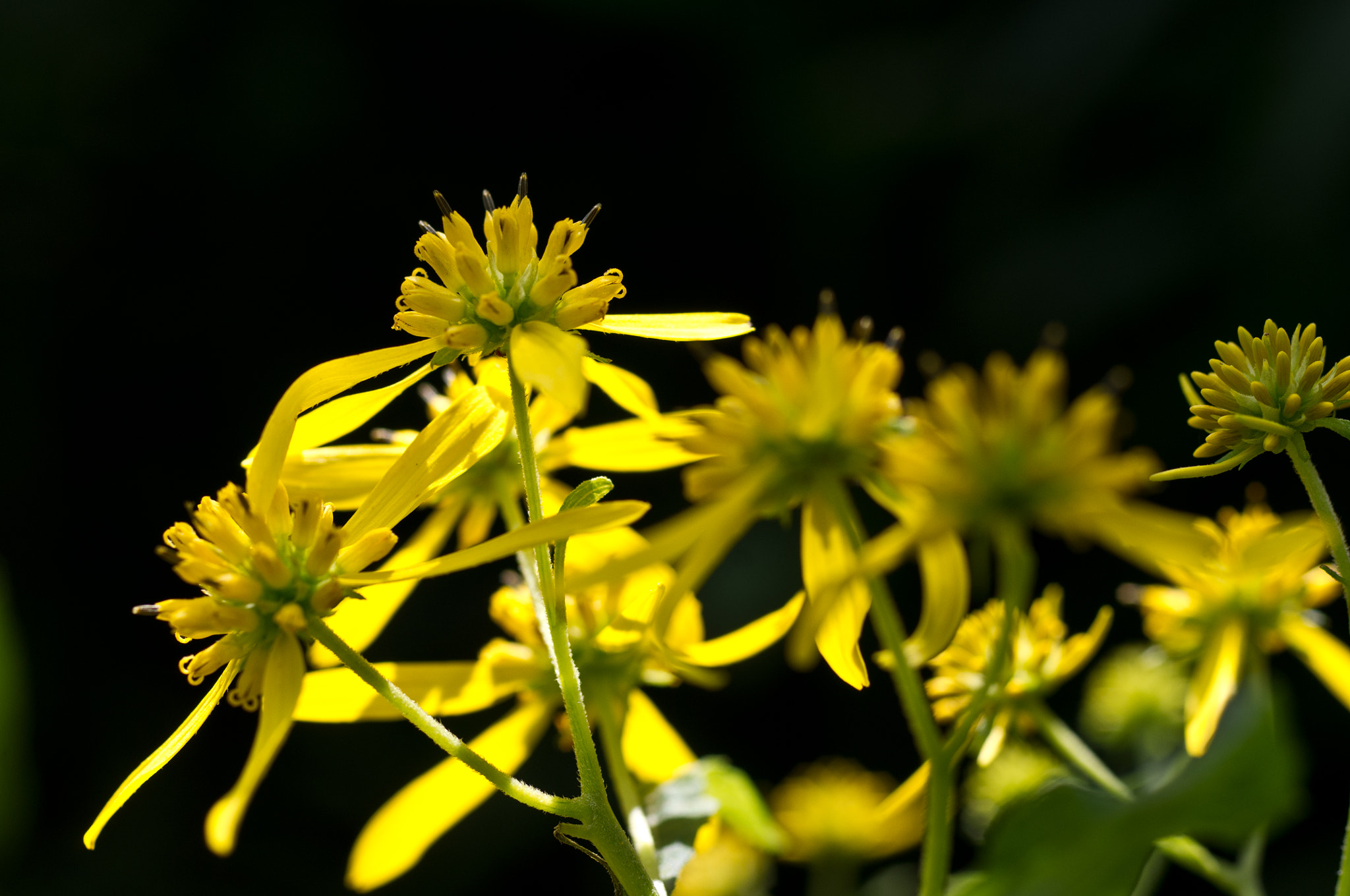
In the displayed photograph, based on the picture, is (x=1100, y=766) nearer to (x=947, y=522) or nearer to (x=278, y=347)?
(x=947, y=522)

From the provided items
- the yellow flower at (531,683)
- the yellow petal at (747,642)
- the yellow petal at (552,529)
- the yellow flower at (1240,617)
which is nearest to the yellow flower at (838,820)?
the yellow flower at (1240,617)

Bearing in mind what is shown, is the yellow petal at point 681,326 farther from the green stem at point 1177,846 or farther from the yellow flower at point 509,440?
the green stem at point 1177,846

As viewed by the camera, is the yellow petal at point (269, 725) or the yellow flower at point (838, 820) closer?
the yellow petal at point (269, 725)

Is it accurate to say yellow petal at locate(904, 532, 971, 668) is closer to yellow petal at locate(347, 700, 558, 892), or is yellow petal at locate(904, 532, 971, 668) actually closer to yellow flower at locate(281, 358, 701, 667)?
yellow flower at locate(281, 358, 701, 667)

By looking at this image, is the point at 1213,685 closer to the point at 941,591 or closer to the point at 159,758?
the point at 941,591

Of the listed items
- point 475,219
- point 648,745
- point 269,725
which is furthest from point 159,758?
point 475,219
